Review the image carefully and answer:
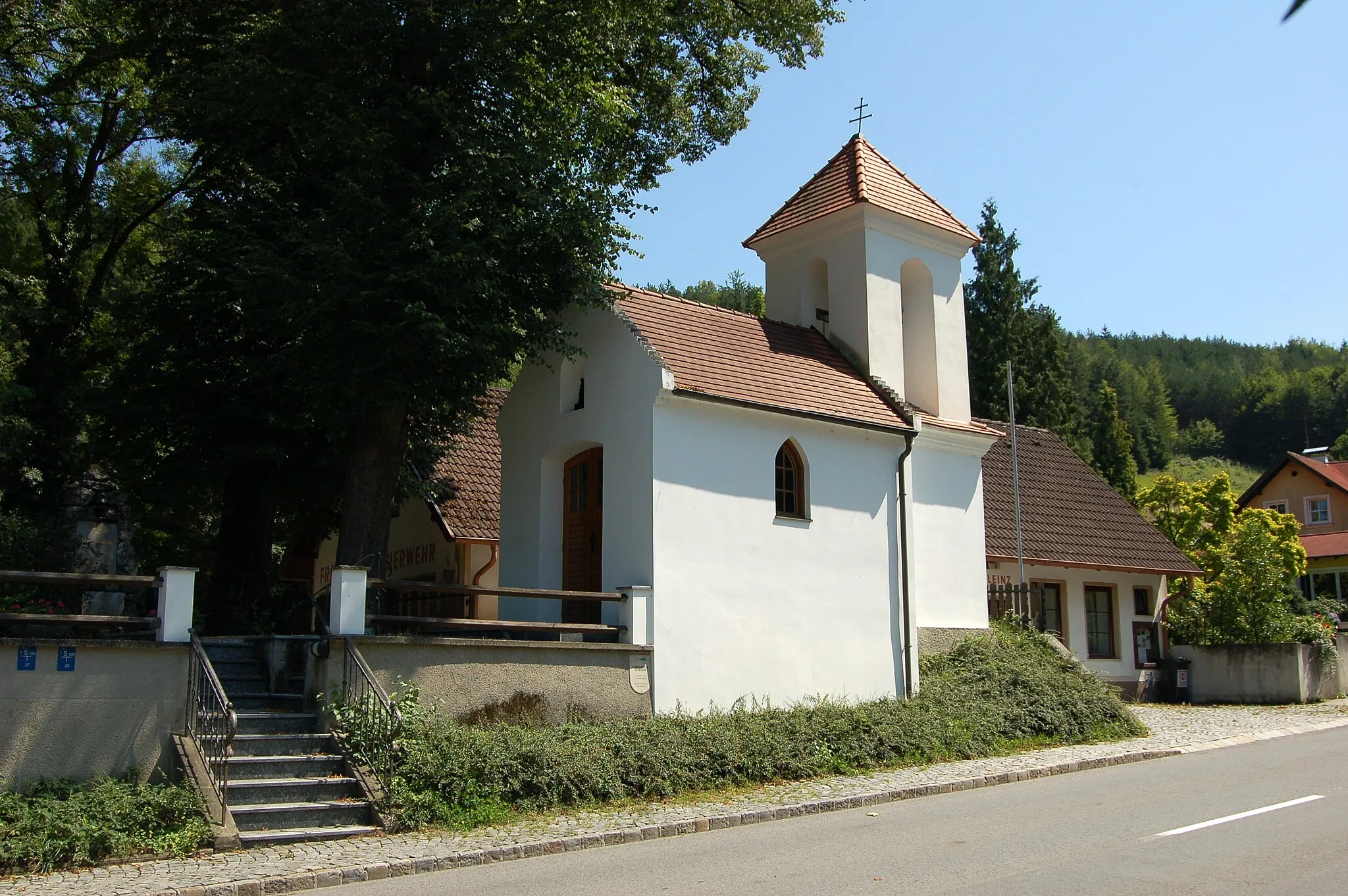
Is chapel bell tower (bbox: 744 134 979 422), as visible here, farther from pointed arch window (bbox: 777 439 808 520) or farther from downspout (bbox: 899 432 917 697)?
pointed arch window (bbox: 777 439 808 520)

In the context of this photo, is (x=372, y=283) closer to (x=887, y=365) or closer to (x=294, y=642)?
(x=294, y=642)

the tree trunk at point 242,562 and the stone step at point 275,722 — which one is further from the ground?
the tree trunk at point 242,562

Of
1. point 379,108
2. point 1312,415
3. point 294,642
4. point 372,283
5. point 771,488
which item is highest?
point 1312,415

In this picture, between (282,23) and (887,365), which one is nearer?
(282,23)

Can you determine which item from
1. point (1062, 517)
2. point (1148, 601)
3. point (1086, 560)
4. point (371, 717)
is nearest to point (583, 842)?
point (371, 717)

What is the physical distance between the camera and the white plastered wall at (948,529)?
19188 millimetres

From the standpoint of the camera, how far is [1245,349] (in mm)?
153375

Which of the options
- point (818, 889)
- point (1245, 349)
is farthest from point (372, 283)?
point (1245, 349)

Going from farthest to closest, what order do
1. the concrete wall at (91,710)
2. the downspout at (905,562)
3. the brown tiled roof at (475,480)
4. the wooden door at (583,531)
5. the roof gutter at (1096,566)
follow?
the roof gutter at (1096,566)
the brown tiled roof at (475,480)
the downspout at (905,562)
the wooden door at (583,531)
the concrete wall at (91,710)

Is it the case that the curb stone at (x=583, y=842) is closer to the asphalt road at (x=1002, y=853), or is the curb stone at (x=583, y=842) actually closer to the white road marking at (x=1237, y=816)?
the asphalt road at (x=1002, y=853)

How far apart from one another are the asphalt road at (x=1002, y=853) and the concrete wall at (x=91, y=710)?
11.9 feet

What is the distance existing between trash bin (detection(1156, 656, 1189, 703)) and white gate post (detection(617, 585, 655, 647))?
52.9 ft

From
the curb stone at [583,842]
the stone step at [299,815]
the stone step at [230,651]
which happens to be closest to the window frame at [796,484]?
the curb stone at [583,842]

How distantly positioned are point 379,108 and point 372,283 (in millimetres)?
2345
